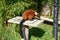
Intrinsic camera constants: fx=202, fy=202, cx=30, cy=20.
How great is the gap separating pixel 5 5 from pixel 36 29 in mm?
1160

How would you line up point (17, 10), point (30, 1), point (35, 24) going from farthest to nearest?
point (30, 1), point (17, 10), point (35, 24)

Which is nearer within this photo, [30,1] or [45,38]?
[45,38]

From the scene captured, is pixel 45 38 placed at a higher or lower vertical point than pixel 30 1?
lower

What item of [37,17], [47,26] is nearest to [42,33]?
[47,26]

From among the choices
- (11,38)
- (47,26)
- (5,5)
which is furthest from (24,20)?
(47,26)

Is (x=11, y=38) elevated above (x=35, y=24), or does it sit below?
below

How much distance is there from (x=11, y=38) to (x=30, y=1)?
1.34 metres

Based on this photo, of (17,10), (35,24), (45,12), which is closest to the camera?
(35,24)

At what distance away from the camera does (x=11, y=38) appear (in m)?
4.95

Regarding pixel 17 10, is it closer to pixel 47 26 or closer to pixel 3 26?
pixel 3 26

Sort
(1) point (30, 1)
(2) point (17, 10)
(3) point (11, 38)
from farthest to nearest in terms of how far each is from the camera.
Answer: (1) point (30, 1) → (2) point (17, 10) → (3) point (11, 38)

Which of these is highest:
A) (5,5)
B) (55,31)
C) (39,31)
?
(5,5)

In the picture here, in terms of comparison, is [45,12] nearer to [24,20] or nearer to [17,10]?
[17,10]

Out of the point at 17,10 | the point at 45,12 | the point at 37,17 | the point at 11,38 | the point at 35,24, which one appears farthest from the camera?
the point at 45,12
